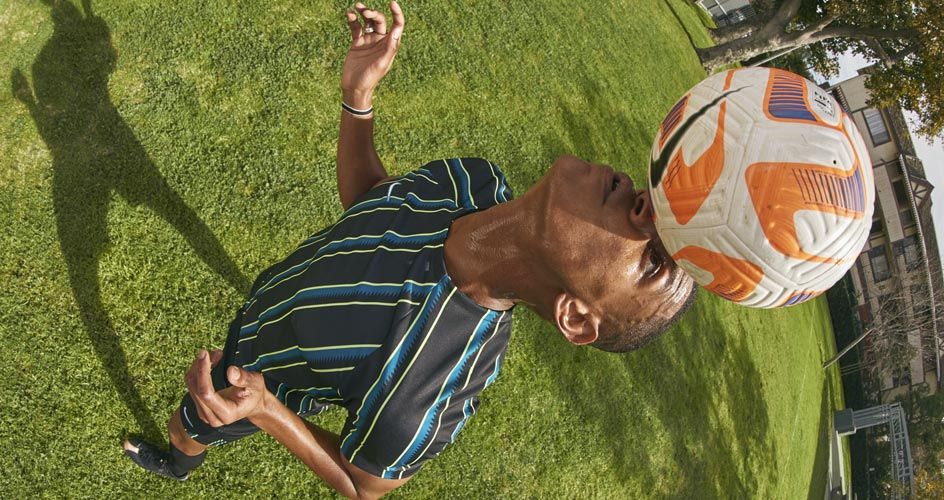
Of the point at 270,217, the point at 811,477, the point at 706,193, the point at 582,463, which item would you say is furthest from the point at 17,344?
the point at 811,477

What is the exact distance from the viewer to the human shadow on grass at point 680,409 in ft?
19.1

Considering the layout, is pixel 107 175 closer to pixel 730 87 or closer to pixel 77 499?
pixel 77 499

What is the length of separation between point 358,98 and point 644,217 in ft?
4.14

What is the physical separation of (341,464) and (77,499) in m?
1.81

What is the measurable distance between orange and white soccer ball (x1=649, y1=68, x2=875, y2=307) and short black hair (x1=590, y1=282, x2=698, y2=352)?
0.82 ft

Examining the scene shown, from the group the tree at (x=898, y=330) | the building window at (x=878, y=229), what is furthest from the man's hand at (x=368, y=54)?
the building window at (x=878, y=229)

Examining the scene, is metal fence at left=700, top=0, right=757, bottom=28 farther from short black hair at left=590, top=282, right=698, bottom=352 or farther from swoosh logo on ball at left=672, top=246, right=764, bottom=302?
swoosh logo on ball at left=672, top=246, right=764, bottom=302

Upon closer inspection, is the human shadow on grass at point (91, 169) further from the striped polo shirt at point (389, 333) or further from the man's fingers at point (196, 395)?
the man's fingers at point (196, 395)

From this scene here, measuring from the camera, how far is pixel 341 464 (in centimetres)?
202

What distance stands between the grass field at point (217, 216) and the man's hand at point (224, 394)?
1807mm

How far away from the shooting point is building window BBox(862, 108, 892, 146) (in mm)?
27844

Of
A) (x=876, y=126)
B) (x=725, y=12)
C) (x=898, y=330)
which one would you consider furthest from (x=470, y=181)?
(x=876, y=126)

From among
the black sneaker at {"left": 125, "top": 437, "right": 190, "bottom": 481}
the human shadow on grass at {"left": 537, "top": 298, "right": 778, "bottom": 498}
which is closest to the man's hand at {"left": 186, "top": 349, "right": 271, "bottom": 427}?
the black sneaker at {"left": 125, "top": 437, "right": 190, "bottom": 481}

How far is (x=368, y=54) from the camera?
2297 millimetres
